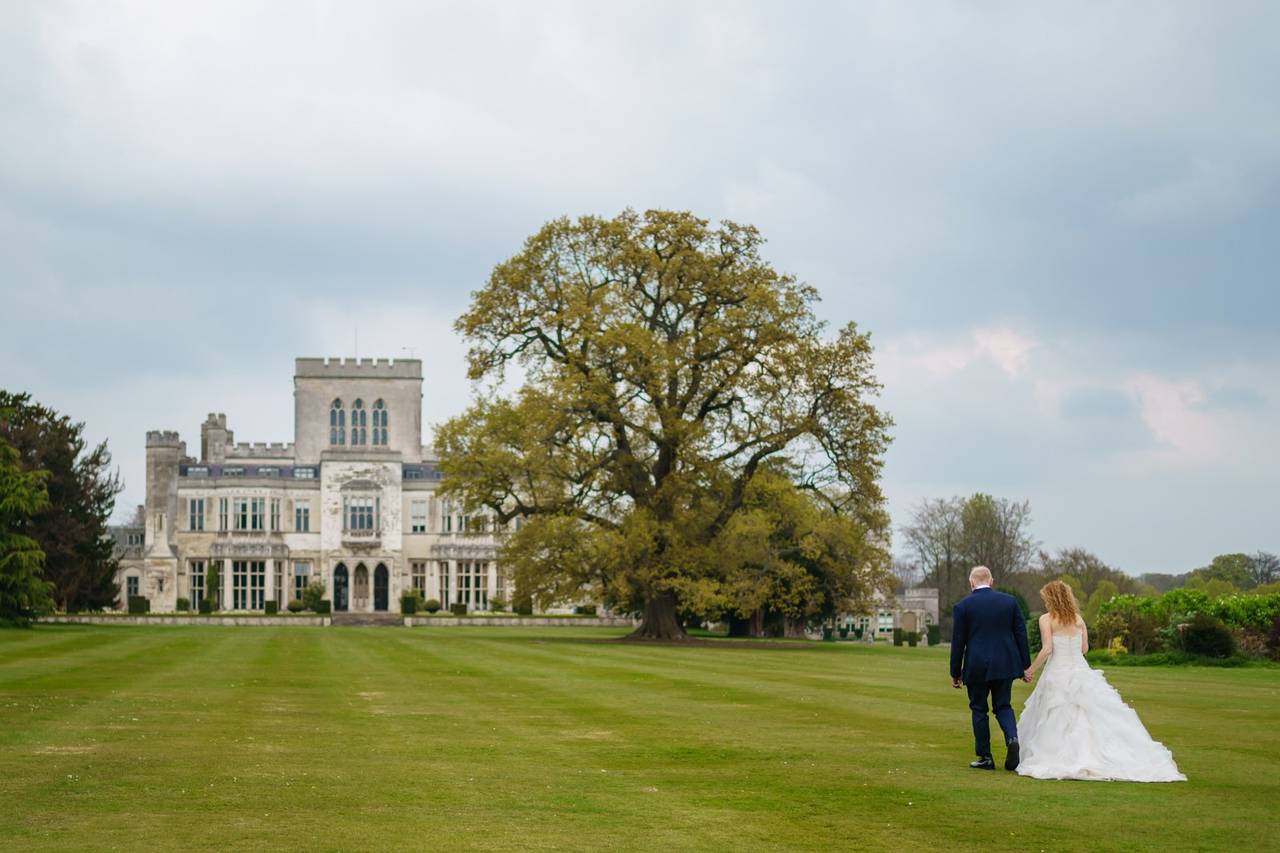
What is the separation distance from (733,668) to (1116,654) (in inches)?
425

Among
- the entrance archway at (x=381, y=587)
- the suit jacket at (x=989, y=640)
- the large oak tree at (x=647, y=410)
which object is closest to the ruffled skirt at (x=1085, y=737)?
the suit jacket at (x=989, y=640)

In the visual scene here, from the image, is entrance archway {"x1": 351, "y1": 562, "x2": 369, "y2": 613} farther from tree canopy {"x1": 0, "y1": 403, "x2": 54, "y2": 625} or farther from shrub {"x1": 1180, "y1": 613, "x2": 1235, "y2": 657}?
shrub {"x1": 1180, "y1": 613, "x2": 1235, "y2": 657}

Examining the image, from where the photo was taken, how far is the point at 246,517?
86062mm

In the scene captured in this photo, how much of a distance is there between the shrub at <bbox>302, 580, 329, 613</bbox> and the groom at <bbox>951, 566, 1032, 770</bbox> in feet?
229

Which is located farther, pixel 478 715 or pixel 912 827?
pixel 478 715

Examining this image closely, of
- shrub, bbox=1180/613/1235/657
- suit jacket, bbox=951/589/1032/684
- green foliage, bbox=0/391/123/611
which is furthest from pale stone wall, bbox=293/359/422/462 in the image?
suit jacket, bbox=951/589/1032/684

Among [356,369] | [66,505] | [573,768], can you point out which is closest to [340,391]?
[356,369]

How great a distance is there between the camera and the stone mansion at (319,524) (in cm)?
8569

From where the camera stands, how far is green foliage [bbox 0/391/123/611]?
58375mm

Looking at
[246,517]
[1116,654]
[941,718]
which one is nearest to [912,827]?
[941,718]

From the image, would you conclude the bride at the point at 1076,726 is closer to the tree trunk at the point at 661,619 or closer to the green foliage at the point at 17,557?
the tree trunk at the point at 661,619

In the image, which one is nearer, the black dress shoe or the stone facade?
the black dress shoe

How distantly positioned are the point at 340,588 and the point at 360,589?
1197 millimetres

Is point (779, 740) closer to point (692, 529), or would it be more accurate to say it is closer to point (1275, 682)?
point (1275, 682)
